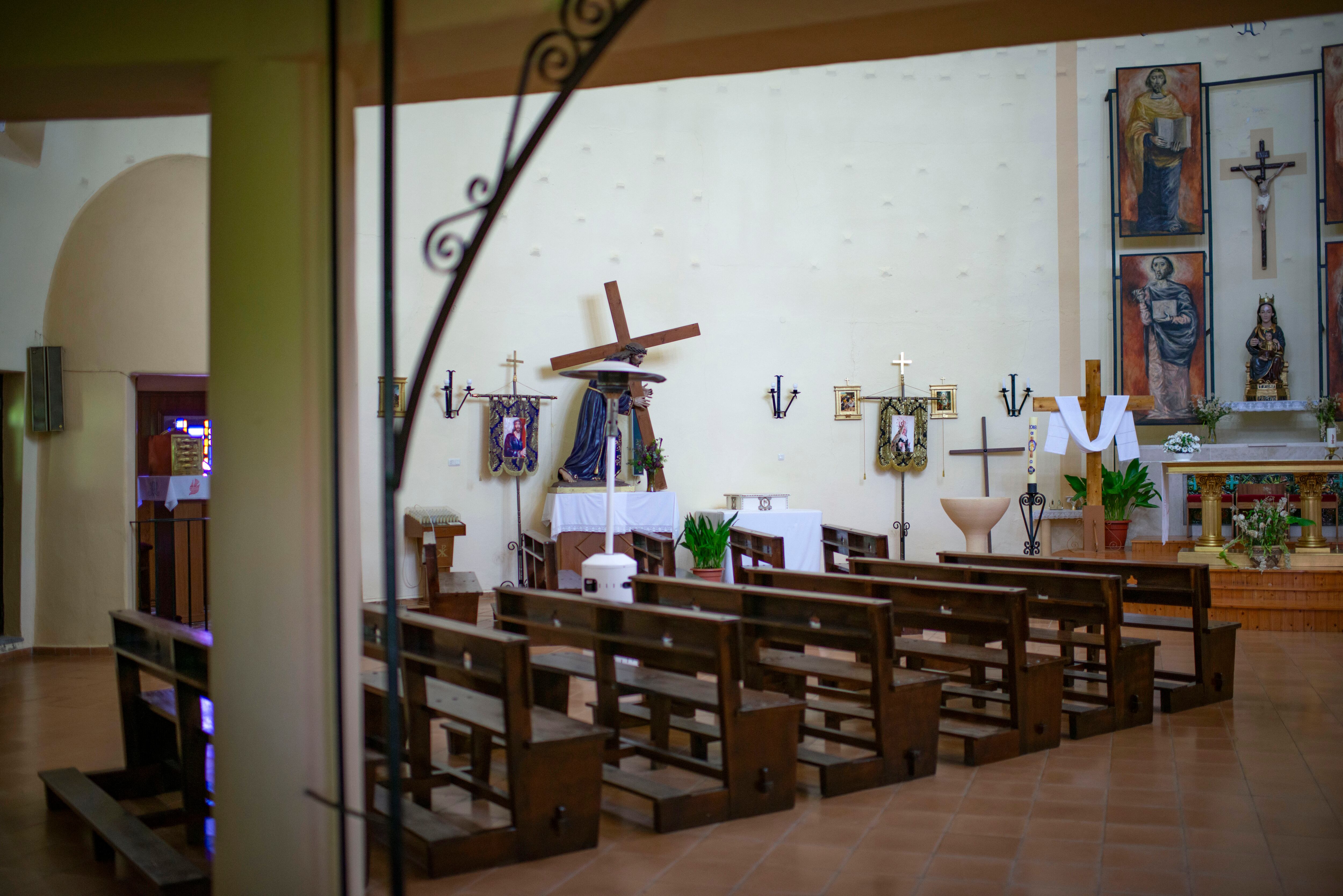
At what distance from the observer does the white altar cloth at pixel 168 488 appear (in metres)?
7.65

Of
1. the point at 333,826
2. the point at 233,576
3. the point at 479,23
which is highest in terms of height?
Result: the point at 479,23

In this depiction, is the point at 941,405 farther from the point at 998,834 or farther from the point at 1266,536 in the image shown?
the point at 998,834

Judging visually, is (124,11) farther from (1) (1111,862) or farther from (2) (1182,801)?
(2) (1182,801)

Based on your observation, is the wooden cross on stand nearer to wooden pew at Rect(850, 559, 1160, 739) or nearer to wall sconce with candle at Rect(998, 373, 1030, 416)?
wall sconce with candle at Rect(998, 373, 1030, 416)

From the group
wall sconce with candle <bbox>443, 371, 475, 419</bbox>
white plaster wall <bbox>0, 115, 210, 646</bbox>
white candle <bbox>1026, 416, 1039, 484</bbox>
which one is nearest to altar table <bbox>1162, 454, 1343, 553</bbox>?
white candle <bbox>1026, 416, 1039, 484</bbox>

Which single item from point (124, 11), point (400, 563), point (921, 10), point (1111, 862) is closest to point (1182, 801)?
point (1111, 862)

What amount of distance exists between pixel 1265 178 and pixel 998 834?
10459 mm

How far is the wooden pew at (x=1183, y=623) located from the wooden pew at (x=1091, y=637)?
29cm

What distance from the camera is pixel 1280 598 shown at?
8000 mm

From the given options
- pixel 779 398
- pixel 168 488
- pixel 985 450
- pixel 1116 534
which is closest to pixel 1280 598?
pixel 1116 534

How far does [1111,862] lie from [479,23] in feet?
9.68

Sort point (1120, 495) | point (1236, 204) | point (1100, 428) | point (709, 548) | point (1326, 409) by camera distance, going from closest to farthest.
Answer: point (709, 548)
point (1100, 428)
point (1120, 495)
point (1326, 409)
point (1236, 204)

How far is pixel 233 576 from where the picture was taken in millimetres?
2363

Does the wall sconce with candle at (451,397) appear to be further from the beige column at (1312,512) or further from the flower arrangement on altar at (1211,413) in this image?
the flower arrangement on altar at (1211,413)
